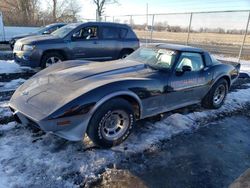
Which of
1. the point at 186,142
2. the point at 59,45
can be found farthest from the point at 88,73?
the point at 59,45

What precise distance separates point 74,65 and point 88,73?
85 cm

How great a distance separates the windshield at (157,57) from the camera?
15.6 ft

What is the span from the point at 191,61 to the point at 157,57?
735 millimetres

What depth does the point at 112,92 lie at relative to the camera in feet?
11.9

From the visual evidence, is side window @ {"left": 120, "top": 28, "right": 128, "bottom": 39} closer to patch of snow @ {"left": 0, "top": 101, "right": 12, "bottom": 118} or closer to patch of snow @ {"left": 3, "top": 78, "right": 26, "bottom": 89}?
patch of snow @ {"left": 3, "top": 78, "right": 26, "bottom": 89}

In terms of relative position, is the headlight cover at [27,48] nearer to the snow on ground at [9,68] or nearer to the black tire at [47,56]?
the black tire at [47,56]

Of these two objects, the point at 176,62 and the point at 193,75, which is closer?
the point at 176,62

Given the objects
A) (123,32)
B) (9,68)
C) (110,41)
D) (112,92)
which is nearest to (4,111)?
(112,92)

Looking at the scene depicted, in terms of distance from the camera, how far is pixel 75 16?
38469 mm

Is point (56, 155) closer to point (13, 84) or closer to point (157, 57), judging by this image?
point (157, 57)

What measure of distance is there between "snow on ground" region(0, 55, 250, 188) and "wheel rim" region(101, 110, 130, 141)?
0.64 ft

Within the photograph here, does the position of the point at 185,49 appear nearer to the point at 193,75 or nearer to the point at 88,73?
the point at 193,75

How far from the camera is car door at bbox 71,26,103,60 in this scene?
8.73 m

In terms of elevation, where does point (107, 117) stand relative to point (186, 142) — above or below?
above
